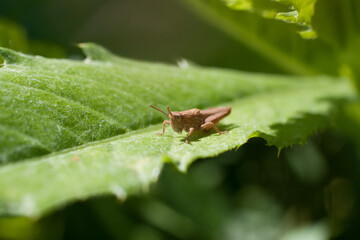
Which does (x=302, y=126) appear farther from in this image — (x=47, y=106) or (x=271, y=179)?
(x=47, y=106)

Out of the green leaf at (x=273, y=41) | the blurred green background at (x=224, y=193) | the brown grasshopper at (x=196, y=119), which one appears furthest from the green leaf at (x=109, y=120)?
the blurred green background at (x=224, y=193)

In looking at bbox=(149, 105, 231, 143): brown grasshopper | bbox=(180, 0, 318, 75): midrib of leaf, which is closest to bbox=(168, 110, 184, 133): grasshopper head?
bbox=(149, 105, 231, 143): brown grasshopper

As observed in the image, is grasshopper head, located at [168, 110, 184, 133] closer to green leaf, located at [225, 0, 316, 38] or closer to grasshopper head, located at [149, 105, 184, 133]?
grasshopper head, located at [149, 105, 184, 133]

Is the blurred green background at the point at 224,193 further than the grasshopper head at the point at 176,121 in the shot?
Yes

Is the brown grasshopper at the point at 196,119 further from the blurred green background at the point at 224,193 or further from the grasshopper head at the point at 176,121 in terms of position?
the blurred green background at the point at 224,193

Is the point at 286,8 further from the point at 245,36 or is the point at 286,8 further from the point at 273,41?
the point at 245,36
